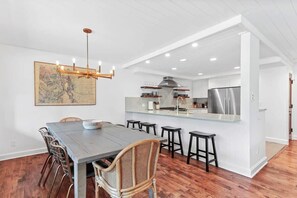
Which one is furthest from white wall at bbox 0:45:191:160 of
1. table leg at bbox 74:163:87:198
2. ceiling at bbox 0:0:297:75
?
table leg at bbox 74:163:87:198

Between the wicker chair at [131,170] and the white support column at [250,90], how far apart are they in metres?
1.84

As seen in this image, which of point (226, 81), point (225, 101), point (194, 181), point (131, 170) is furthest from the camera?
point (226, 81)

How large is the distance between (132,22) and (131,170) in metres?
2.09

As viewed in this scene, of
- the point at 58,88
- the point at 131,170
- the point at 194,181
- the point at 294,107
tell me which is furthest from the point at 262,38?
the point at 58,88

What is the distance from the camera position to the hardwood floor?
2061 millimetres

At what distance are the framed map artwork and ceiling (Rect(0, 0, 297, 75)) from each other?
1.83 feet

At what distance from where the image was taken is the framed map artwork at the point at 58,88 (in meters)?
3.64

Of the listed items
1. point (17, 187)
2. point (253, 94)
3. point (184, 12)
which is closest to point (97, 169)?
A: point (17, 187)

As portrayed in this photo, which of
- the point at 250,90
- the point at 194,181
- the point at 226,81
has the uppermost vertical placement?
the point at 226,81

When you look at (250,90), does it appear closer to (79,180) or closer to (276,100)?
(79,180)

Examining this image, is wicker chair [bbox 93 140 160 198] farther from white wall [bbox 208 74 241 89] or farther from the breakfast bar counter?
white wall [bbox 208 74 241 89]

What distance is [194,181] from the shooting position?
235 centimetres

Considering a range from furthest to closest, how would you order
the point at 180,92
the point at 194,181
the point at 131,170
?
1. the point at 180,92
2. the point at 194,181
3. the point at 131,170

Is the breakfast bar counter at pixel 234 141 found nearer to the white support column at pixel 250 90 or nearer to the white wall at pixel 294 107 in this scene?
the white support column at pixel 250 90
